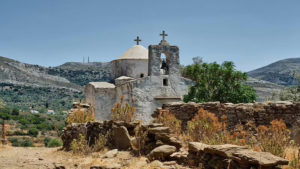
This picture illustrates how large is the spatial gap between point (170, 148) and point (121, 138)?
77.3 inches

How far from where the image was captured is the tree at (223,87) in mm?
15797

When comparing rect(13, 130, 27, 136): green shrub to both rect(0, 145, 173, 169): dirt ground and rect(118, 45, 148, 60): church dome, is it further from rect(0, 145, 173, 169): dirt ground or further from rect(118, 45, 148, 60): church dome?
rect(0, 145, 173, 169): dirt ground

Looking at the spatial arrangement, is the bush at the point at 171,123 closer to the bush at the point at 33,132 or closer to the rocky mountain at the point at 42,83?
the bush at the point at 33,132

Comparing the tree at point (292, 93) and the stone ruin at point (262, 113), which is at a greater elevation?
the tree at point (292, 93)

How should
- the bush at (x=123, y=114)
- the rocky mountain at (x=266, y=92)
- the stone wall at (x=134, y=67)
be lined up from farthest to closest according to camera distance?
the rocky mountain at (x=266, y=92) < the stone wall at (x=134, y=67) < the bush at (x=123, y=114)

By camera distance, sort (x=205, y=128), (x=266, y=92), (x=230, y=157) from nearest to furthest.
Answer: (x=230, y=157), (x=205, y=128), (x=266, y=92)

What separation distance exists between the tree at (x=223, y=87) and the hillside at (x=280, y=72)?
168ft

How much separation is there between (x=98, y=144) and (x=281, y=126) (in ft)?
15.1

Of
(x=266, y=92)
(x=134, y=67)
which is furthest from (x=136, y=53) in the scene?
(x=266, y=92)

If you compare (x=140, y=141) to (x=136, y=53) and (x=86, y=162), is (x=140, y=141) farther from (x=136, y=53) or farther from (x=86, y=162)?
(x=136, y=53)

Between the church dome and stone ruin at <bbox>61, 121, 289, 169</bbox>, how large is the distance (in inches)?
469

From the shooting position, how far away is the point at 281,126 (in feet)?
19.9

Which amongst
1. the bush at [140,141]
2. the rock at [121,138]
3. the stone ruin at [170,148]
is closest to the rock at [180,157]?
the stone ruin at [170,148]

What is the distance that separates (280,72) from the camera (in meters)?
78.9
